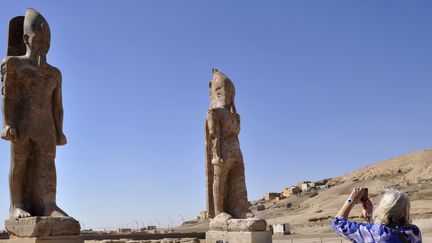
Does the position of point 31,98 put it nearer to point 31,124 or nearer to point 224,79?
point 31,124

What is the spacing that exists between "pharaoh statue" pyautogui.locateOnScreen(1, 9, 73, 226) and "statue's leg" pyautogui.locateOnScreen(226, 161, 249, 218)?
3.97m

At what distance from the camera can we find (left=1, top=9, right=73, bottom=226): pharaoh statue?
7.96 m

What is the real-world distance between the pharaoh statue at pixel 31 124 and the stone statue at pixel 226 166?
140 inches

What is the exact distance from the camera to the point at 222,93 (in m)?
11.3

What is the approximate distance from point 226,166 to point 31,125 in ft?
14.0

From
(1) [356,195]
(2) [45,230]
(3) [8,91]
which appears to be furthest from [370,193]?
(1) [356,195]

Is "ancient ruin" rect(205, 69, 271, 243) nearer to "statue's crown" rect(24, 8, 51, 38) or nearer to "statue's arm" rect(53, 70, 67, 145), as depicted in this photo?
"statue's arm" rect(53, 70, 67, 145)

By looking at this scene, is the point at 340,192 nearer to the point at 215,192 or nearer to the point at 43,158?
the point at 215,192

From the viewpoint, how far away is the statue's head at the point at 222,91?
11.3 meters

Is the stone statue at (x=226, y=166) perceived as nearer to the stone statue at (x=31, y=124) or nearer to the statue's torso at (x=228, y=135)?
the statue's torso at (x=228, y=135)

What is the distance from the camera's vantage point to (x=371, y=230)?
2.87 metres

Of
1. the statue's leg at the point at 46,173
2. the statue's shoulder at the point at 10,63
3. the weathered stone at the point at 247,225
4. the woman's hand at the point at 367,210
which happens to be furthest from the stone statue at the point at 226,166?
the woman's hand at the point at 367,210

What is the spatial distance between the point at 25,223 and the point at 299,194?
4457 cm


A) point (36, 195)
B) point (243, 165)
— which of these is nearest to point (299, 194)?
point (243, 165)
